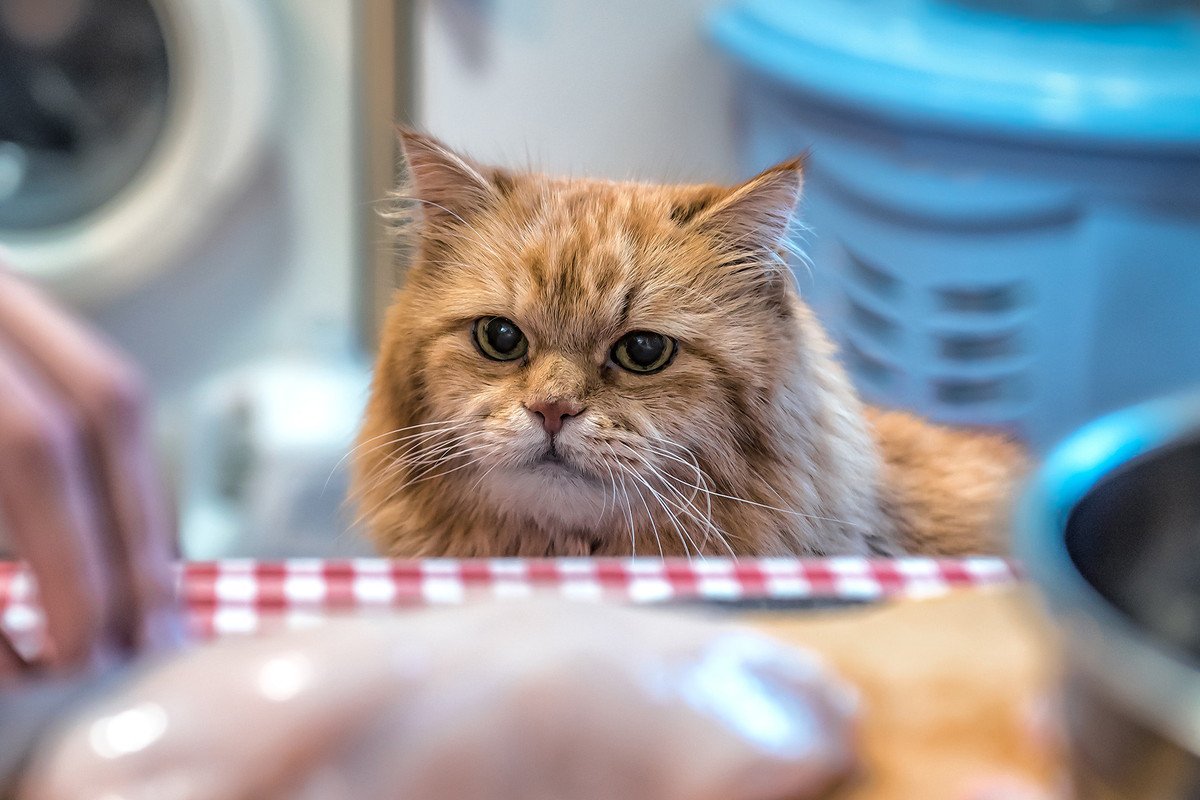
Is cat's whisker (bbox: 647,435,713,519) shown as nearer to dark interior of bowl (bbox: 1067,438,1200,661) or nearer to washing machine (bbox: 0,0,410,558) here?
dark interior of bowl (bbox: 1067,438,1200,661)

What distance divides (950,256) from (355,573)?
0.55 m

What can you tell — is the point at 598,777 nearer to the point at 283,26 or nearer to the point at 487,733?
the point at 487,733

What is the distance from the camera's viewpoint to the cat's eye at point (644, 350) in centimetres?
55

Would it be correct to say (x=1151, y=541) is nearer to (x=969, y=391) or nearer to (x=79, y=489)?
(x=79, y=489)

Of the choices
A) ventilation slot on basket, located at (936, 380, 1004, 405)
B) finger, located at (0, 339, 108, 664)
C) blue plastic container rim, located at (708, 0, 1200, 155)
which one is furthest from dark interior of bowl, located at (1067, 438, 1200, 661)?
blue plastic container rim, located at (708, 0, 1200, 155)

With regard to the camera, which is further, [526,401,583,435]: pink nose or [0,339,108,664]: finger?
[526,401,583,435]: pink nose

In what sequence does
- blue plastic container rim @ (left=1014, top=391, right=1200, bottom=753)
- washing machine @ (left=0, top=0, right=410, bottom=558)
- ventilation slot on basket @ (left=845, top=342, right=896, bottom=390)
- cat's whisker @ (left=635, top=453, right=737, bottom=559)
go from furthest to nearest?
washing machine @ (left=0, top=0, right=410, bottom=558), ventilation slot on basket @ (left=845, top=342, right=896, bottom=390), cat's whisker @ (left=635, top=453, right=737, bottom=559), blue plastic container rim @ (left=1014, top=391, right=1200, bottom=753)

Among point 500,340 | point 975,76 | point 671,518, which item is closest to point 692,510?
point 671,518

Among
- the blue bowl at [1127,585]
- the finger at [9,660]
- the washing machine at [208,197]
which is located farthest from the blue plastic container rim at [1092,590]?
the washing machine at [208,197]

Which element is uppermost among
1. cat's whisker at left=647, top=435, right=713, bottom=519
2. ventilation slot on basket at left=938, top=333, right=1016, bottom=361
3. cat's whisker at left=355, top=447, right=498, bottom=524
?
ventilation slot on basket at left=938, top=333, right=1016, bottom=361

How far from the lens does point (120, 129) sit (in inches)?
57.7

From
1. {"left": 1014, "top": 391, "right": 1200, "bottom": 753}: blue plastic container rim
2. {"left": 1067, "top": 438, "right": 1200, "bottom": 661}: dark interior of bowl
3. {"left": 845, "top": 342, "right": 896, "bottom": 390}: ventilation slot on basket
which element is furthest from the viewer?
{"left": 845, "top": 342, "right": 896, "bottom": 390}: ventilation slot on basket

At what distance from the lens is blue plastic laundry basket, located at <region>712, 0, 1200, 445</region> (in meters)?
0.84

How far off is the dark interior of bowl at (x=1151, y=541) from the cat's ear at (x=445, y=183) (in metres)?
0.31
